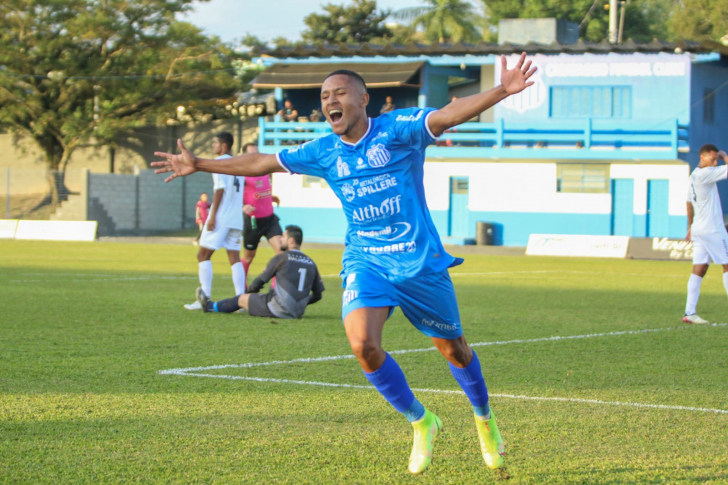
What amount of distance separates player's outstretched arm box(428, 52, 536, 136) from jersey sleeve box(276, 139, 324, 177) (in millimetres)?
849

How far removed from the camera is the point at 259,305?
36.3 feet

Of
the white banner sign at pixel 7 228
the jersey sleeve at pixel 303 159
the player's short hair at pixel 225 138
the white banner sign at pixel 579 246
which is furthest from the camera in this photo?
the white banner sign at pixel 7 228

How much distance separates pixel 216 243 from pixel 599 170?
2570cm

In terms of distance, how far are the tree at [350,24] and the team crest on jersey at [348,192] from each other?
5061 cm

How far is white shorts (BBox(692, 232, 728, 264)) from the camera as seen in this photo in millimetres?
11484

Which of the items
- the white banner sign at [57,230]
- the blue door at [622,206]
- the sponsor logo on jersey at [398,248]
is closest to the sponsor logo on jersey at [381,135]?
the sponsor logo on jersey at [398,248]

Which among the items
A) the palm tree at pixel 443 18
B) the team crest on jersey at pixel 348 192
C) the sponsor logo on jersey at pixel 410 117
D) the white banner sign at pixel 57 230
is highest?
the palm tree at pixel 443 18

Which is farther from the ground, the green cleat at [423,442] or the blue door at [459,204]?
the blue door at [459,204]

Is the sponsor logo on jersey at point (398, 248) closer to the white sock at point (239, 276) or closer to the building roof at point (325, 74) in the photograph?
the white sock at point (239, 276)

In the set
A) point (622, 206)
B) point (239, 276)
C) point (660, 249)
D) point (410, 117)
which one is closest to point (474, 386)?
point (410, 117)

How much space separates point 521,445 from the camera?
5109mm

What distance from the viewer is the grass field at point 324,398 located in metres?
4.62

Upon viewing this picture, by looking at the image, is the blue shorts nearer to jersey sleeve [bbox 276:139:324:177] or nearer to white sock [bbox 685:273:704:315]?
jersey sleeve [bbox 276:139:324:177]

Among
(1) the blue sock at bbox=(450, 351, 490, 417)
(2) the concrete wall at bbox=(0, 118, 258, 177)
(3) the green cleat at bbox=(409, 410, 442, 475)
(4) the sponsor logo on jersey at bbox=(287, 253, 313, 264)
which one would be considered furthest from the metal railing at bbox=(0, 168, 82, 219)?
(3) the green cleat at bbox=(409, 410, 442, 475)
